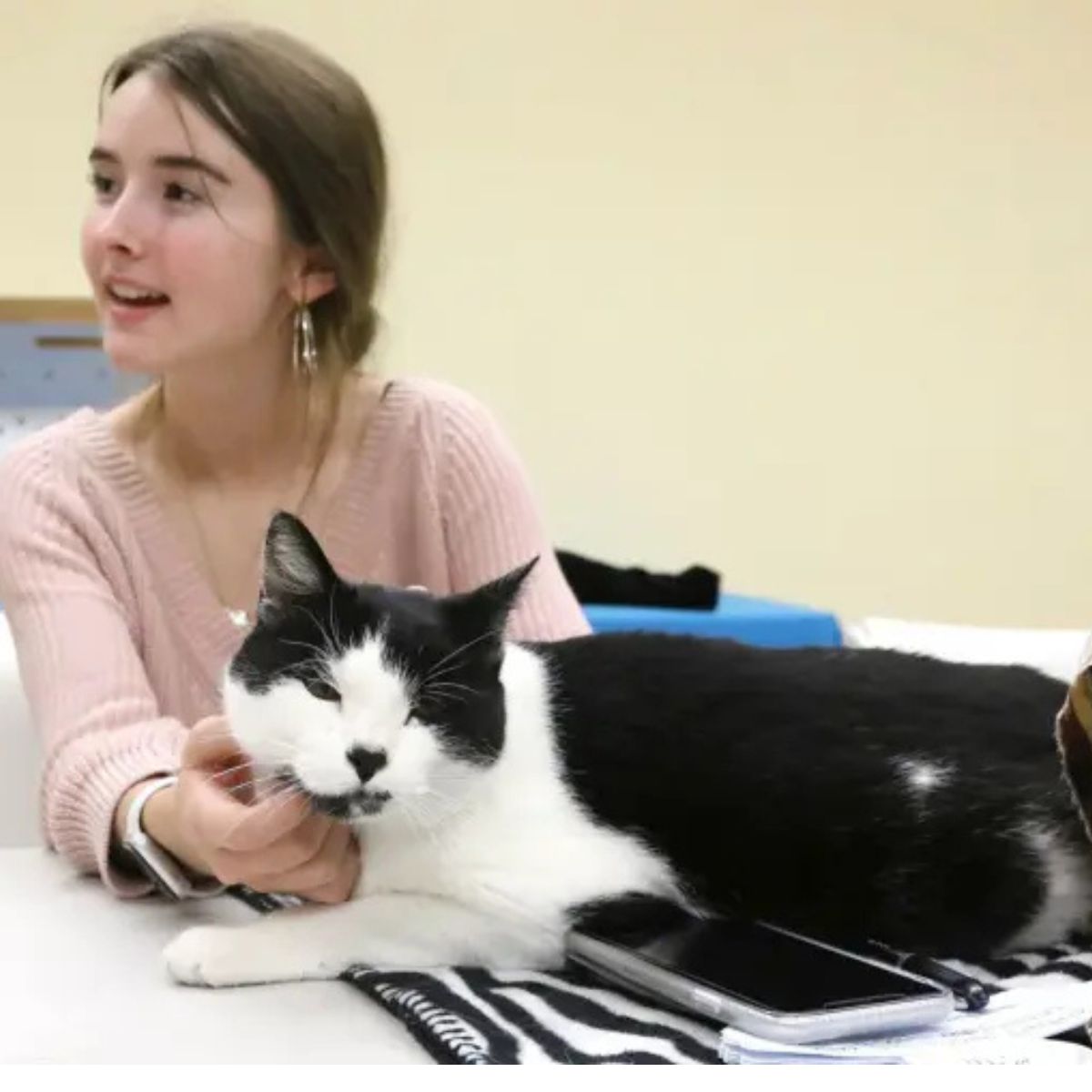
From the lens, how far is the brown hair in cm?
103

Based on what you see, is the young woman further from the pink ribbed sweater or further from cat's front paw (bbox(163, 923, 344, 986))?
cat's front paw (bbox(163, 923, 344, 986))

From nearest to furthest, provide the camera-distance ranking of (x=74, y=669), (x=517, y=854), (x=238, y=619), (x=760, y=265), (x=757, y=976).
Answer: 1. (x=757, y=976)
2. (x=517, y=854)
3. (x=74, y=669)
4. (x=238, y=619)
5. (x=760, y=265)

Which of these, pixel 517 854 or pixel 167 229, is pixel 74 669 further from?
pixel 517 854

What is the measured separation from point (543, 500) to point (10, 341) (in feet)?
2.71

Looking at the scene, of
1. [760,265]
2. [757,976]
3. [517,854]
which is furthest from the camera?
[760,265]

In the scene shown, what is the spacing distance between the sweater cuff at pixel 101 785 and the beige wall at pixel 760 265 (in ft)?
4.33

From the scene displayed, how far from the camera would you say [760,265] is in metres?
2.25

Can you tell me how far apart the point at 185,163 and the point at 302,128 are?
0.10 metres

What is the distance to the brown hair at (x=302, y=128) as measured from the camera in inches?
40.4

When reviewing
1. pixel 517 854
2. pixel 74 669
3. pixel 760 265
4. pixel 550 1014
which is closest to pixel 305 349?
pixel 74 669

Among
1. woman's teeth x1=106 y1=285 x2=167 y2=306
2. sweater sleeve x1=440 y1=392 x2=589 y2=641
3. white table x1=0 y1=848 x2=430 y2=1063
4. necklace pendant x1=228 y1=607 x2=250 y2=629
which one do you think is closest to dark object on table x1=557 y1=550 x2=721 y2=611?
sweater sleeve x1=440 y1=392 x2=589 y2=641

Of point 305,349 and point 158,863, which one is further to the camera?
point 305,349

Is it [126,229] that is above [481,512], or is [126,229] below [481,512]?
above

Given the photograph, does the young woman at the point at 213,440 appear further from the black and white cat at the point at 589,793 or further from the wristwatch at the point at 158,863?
the black and white cat at the point at 589,793
